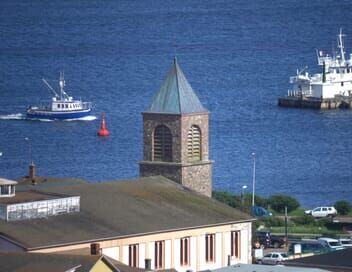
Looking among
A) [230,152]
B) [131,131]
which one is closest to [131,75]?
[131,131]

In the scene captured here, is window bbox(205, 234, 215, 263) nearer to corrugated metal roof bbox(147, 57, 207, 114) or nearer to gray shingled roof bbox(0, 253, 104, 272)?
corrugated metal roof bbox(147, 57, 207, 114)

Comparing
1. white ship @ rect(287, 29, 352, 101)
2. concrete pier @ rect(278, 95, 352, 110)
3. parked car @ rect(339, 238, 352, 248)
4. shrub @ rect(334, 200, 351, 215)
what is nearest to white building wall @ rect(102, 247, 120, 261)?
parked car @ rect(339, 238, 352, 248)

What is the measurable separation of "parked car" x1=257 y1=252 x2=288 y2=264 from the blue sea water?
17080 mm

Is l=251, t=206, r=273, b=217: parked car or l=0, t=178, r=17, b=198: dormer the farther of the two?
l=251, t=206, r=273, b=217: parked car

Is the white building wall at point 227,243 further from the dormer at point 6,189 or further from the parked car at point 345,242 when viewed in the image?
the dormer at point 6,189

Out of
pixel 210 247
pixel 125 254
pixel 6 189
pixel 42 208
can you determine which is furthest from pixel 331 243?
pixel 42 208

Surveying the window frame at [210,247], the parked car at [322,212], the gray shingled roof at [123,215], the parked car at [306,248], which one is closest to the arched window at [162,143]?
the gray shingled roof at [123,215]

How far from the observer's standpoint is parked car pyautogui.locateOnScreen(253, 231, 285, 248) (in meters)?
52.0

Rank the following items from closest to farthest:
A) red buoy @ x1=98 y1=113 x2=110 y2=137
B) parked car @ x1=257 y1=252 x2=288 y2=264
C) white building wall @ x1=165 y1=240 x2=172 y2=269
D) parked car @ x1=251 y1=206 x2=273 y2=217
Answer: white building wall @ x1=165 y1=240 x2=172 y2=269 → parked car @ x1=257 y1=252 x2=288 y2=264 → parked car @ x1=251 y1=206 x2=273 y2=217 → red buoy @ x1=98 y1=113 x2=110 y2=137

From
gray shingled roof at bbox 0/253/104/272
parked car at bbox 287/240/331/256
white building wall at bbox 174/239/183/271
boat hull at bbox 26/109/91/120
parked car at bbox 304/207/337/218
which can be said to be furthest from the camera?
boat hull at bbox 26/109/91/120

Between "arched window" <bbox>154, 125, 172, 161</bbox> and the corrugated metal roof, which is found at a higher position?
the corrugated metal roof

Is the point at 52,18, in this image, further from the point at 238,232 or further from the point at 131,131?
the point at 238,232

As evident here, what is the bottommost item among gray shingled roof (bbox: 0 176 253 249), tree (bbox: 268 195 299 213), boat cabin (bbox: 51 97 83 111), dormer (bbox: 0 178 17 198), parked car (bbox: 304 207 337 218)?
parked car (bbox: 304 207 337 218)

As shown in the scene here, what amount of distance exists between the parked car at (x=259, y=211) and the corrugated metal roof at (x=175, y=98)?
8.36 metres
